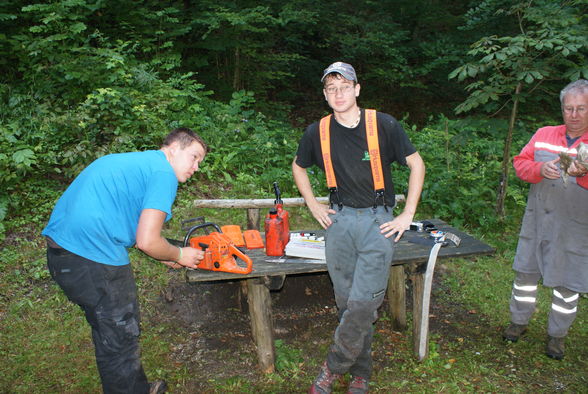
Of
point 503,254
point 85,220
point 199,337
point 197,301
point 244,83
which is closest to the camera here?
point 85,220

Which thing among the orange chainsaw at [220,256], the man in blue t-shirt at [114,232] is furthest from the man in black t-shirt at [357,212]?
the man in blue t-shirt at [114,232]

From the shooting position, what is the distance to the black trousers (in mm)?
2859

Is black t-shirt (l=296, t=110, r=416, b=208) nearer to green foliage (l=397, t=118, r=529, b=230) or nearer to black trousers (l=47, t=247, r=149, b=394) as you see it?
black trousers (l=47, t=247, r=149, b=394)

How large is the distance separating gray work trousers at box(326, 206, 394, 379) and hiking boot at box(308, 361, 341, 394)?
19cm

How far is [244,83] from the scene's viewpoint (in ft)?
35.6

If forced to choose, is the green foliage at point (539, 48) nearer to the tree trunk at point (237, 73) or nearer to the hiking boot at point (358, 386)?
the hiking boot at point (358, 386)

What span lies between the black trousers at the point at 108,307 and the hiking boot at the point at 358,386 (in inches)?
62.3

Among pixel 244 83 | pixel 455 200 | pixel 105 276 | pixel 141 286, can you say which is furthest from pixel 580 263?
pixel 244 83

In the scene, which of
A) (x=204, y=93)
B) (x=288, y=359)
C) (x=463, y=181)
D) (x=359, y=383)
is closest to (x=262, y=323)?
(x=288, y=359)

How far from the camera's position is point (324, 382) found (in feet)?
11.7

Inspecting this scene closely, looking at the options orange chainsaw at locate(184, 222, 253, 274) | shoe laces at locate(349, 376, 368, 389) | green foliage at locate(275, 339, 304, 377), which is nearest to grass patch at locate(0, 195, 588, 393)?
green foliage at locate(275, 339, 304, 377)

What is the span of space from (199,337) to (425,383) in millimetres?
2123

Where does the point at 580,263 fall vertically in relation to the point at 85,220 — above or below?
below

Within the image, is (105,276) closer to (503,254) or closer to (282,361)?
(282,361)
